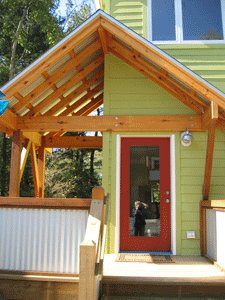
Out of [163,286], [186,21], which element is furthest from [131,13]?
[163,286]

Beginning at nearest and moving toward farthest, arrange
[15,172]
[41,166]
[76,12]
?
[15,172]
[41,166]
[76,12]

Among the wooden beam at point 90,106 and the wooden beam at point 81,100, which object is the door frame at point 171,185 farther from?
the wooden beam at point 90,106

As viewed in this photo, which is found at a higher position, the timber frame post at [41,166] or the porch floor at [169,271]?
the timber frame post at [41,166]

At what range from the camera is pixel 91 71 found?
23.3ft

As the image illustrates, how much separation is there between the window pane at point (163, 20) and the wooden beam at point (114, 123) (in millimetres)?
1844

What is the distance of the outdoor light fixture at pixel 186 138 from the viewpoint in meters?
6.12

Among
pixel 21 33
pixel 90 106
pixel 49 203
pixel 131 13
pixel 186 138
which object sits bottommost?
pixel 49 203

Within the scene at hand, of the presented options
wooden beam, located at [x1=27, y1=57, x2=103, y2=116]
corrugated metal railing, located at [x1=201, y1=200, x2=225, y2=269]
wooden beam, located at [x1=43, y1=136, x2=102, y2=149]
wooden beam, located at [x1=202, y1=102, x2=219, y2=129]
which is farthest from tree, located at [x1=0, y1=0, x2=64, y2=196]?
corrugated metal railing, located at [x1=201, y1=200, x2=225, y2=269]

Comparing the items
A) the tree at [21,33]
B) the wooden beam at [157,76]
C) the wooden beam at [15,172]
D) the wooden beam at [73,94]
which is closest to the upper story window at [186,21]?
the wooden beam at [157,76]

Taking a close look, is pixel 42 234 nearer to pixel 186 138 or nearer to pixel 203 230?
pixel 203 230

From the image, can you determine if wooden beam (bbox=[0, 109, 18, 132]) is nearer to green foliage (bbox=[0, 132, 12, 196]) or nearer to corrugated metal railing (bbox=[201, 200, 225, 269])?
corrugated metal railing (bbox=[201, 200, 225, 269])

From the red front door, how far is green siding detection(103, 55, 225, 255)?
18 centimetres

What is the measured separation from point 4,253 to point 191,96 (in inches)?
146

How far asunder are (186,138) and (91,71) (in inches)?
94.5
